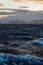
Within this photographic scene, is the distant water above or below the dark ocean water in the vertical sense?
below

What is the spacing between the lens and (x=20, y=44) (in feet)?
8.82

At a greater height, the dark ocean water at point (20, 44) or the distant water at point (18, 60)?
the dark ocean water at point (20, 44)

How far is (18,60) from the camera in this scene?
2.22m

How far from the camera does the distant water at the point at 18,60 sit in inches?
85.7

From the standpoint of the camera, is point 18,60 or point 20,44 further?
point 20,44

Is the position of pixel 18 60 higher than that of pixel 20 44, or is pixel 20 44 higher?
pixel 20 44

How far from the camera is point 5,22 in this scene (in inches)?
143

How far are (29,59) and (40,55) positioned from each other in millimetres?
151

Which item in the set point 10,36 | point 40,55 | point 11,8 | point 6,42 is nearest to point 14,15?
point 11,8

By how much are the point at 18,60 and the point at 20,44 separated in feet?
1.60

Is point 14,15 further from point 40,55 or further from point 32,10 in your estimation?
point 40,55

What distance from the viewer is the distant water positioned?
85.7 inches

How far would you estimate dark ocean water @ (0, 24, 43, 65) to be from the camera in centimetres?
221

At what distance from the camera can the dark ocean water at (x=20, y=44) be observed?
2211mm
